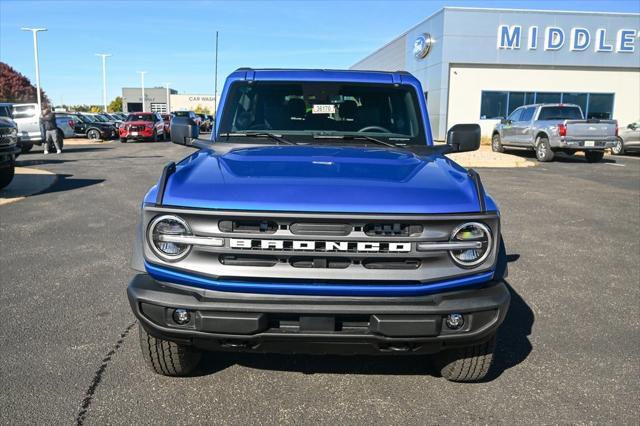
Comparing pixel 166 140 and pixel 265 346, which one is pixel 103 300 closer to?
pixel 265 346

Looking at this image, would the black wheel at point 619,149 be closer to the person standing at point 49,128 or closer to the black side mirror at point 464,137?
the black side mirror at point 464,137

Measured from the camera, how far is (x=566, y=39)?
30047mm

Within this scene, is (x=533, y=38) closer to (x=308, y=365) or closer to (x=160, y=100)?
(x=308, y=365)

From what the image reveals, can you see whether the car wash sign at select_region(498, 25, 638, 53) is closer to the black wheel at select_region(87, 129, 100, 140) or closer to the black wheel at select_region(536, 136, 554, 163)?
the black wheel at select_region(536, 136, 554, 163)

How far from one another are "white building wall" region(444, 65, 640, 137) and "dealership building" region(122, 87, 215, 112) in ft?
223

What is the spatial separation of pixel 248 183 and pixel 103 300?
257cm

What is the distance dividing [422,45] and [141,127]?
16.8m

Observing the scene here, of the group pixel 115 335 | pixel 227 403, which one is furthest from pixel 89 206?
pixel 227 403

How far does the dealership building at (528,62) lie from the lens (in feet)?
97.6

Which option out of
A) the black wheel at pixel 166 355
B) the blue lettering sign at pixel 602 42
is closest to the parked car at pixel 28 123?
the black wheel at pixel 166 355

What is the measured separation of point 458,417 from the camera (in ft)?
9.71

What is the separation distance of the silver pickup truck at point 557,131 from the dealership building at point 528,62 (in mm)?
9573

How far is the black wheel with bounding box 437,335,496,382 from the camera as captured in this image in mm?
3127

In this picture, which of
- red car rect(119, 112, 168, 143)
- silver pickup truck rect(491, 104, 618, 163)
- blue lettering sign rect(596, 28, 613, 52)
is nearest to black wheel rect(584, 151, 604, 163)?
silver pickup truck rect(491, 104, 618, 163)
